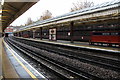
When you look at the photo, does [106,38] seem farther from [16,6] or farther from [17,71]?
[16,6]

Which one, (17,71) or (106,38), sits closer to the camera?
(17,71)

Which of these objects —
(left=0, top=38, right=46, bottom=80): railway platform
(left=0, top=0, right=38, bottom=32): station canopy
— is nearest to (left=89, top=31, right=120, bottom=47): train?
(left=0, top=38, right=46, bottom=80): railway platform

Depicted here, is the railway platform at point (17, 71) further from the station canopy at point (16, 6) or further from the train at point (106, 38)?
the train at point (106, 38)

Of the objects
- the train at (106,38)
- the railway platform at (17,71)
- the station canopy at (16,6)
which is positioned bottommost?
the railway platform at (17,71)

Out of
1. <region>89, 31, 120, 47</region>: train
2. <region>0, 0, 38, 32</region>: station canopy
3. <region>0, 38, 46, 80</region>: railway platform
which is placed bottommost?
<region>0, 38, 46, 80</region>: railway platform

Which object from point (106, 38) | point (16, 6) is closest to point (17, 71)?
point (16, 6)

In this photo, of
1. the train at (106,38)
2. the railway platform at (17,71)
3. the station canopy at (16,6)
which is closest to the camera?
the station canopy at (16,6)

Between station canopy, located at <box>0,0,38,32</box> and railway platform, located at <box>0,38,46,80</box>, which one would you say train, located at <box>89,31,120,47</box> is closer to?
railway platform, located at <box>0,38,46,80</box>

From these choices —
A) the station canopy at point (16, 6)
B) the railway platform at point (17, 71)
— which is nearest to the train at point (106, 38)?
the railway platform at point (17, 71)

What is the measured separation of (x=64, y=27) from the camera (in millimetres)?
22250

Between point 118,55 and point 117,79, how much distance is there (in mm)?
4715

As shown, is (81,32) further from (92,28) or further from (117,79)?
(117,79)

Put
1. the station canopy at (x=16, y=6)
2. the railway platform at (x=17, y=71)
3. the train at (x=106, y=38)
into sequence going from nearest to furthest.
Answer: the station canopy at (x=16, y=6) < the railway platform at (x=17, y=71) < the train at (x=106, y=38)

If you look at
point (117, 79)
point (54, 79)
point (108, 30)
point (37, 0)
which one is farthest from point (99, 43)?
point (37, 0)
